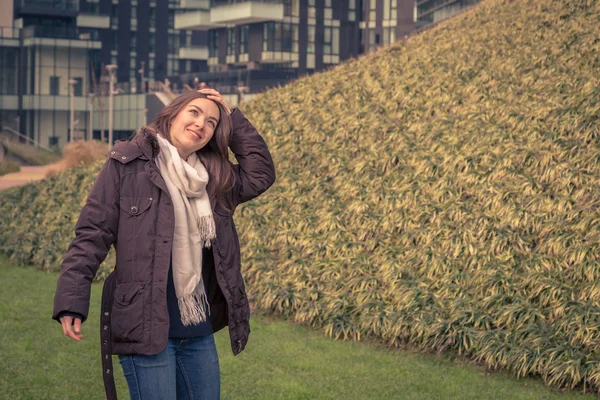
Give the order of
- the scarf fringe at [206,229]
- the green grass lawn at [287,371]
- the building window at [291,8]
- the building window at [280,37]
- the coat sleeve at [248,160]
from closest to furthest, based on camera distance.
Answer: the scarf fringe at [206,229] < the coat sleeve at [248,160] < the green grass lawn at [287,371] < the building window at [280,37] < the building window at [291,8]

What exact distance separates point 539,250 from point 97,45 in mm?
64094

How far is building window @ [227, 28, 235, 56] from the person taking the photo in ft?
215

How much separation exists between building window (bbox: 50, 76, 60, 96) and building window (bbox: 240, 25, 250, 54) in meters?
15.7

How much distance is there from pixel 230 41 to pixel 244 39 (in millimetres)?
2135

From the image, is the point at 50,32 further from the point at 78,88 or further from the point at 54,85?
the point at 78,88

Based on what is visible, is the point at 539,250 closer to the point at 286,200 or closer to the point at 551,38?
the point at 286,200

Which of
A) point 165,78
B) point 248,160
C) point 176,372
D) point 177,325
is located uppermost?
point 165,78

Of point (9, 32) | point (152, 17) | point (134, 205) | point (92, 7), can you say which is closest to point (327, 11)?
point (9, 32)

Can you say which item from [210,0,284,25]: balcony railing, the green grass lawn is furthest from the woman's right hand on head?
[210,0,284,25]: balcony railing

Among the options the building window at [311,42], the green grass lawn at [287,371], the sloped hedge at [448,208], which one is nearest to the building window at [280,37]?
the building window at [311,42]

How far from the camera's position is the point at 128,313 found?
3627 mm

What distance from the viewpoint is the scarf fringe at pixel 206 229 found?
384 centimetres

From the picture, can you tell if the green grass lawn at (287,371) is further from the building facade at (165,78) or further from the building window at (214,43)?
the building window at (214,43)

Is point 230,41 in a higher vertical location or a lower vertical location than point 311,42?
higher
